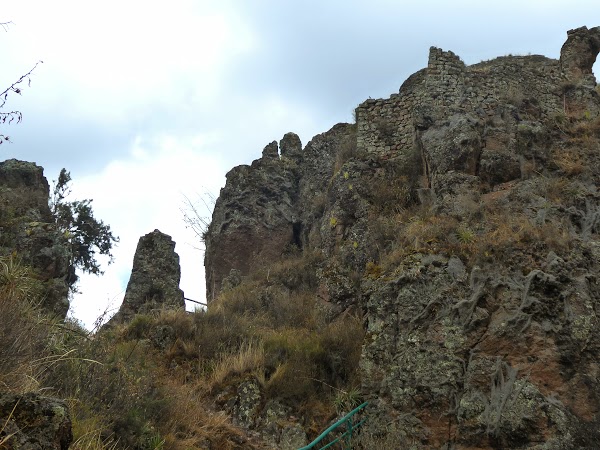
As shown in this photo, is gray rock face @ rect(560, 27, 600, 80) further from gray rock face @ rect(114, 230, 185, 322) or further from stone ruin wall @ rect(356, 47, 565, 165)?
gray rock face @ rect(114, 230, 185, 322)

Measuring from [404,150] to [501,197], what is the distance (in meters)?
4.40

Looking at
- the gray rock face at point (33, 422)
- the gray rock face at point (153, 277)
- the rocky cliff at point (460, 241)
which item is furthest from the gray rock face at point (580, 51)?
the gray rock face at point (33, 422)

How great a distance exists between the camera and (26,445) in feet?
13.7

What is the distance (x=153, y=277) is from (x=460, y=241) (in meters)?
8.80

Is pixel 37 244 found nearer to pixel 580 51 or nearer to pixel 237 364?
pixel 237 364

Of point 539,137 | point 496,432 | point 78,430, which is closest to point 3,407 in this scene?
point 78,430

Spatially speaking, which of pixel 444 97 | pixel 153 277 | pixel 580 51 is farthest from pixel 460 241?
pixel 580 51

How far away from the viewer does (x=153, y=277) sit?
56.3 feet

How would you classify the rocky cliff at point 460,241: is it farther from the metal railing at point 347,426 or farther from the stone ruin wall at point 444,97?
the metal railing at point 347,426

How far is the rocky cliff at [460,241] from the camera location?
356 inches

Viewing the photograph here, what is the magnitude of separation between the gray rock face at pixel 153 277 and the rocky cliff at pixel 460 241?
1529 millimetres

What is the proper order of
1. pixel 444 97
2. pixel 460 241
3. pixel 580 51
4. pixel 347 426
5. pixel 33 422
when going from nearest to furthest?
pixel 33 422, pixel 347 426, pixel 460 241, pixel 444 97, pixel 580 51

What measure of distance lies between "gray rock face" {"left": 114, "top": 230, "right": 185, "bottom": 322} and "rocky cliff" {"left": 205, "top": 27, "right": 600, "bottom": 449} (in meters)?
1.53

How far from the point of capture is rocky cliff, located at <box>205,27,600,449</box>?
904 centimetres
